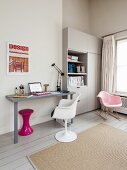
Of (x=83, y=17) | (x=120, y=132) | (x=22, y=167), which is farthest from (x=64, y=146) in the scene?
(x=83, y=17)

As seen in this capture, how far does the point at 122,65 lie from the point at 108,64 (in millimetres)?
400

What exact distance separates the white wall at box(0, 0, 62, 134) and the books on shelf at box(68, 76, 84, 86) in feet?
1.44

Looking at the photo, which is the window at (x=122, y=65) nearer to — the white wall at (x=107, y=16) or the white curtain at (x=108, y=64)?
the white curtain at (x=108, y=64)

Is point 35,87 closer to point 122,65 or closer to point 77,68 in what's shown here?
point 77,68

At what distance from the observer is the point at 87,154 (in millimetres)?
1935

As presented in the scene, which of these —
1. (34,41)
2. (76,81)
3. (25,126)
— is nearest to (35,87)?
(25,126)

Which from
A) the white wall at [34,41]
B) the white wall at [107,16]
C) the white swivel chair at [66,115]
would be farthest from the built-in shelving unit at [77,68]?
the white swivel chair at [66,115]

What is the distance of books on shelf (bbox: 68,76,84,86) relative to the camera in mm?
3572

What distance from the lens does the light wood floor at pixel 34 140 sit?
1767 mm

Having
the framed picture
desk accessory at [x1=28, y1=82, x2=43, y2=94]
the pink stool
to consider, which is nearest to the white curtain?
desk accessory at [x1=28, y1=82, x2=43, y2=94]

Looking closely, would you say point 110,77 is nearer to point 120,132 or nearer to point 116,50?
point 116,50

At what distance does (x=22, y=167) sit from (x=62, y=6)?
387 cm

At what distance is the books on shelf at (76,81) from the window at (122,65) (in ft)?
3.80

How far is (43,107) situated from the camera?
3.25 meters
